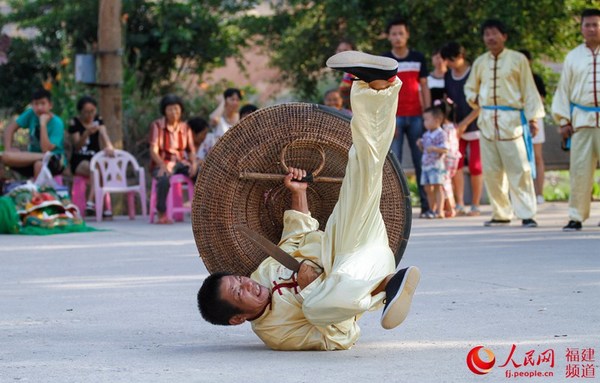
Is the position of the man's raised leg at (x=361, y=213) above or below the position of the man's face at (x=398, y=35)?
below

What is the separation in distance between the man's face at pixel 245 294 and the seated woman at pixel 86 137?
9.27 metres

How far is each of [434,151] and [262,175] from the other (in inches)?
283

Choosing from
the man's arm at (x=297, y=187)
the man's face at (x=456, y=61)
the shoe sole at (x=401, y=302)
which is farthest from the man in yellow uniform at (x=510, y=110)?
the shoe sole at (x=401, y=302)

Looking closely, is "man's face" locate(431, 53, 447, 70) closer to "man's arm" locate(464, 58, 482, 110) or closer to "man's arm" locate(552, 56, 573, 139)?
"man's arm" locate(464, 58, 482, 110)

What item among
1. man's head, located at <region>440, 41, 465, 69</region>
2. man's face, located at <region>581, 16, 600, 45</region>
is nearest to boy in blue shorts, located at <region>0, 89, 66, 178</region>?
man's head, located at <region>440, 41, 465, 69</region>

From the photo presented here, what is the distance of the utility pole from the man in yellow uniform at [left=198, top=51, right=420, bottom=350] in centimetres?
1040

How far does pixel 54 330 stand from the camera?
631 centimetres

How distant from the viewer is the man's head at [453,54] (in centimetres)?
1355

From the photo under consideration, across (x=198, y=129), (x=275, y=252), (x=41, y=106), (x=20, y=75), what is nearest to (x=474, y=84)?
(x=198, y=129)

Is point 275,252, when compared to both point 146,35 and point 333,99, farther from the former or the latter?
point 146,35

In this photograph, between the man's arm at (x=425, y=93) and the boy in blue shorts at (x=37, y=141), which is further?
the boy in blue shorts at (x=37, y=141)

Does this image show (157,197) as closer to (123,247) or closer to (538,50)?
(123,247)

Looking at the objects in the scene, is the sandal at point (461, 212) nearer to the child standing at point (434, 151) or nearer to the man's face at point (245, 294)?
the child standing at point (434, 151)

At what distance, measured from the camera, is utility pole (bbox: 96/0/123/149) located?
51.7 feet
